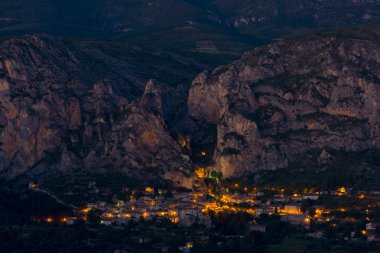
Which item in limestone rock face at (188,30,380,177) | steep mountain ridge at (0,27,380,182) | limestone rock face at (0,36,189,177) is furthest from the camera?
limestone rock face at (0,36,189,177)

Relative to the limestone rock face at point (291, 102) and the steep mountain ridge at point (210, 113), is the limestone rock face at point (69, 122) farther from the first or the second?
the limestone rock face at point (291, 102)

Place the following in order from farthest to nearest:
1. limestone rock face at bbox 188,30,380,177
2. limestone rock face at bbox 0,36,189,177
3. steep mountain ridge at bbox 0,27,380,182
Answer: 1. limestone rock face at bbox 0,36,189,177
2. steep mountain ridge at bbox 0,27,380,182
3. limestone rock face at bbox 188,30,380,177

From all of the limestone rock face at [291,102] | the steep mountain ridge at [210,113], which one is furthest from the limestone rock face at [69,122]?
the limestone rock face at [291,102]

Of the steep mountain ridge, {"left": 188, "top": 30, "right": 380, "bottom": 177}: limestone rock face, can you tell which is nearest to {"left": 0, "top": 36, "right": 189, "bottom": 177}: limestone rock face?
the steep mountain ridge

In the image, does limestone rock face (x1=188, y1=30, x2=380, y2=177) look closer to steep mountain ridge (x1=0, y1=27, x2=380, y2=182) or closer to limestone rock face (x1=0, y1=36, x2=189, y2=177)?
steep mountain ridge (x1=0, y1=27, x2=380, y2=182)

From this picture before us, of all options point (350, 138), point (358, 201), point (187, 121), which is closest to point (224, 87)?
point (187, 121)

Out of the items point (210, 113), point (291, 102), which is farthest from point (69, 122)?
point (291, 102)

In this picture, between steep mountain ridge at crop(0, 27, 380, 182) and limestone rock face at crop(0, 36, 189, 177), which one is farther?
limestone rock face at crop(0, 36, 189, 177)
